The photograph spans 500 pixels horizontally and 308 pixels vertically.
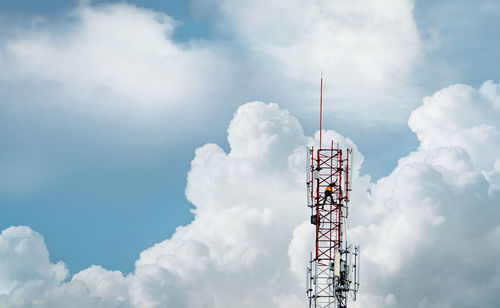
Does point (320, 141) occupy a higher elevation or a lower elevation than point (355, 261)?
higher

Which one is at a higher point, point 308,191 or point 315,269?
point 308,191

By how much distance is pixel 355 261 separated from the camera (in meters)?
124

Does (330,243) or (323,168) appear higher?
(323,168)

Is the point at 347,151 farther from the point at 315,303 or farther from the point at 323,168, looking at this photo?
the point at 315,303

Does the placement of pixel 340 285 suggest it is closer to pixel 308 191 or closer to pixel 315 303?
pixel 315 303

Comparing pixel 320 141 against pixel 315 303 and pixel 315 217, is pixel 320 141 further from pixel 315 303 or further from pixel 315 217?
pixel 315 303

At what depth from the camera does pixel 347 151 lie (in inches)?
4909

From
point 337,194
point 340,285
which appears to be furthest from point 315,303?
point 337,194

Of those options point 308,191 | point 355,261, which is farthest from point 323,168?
point 355,261

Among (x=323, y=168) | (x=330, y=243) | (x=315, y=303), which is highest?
(x=323, y=168)

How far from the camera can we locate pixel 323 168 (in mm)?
125750

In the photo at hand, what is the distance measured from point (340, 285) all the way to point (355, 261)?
3.74m

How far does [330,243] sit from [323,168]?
1001 cm

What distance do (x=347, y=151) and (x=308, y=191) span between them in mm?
7461
